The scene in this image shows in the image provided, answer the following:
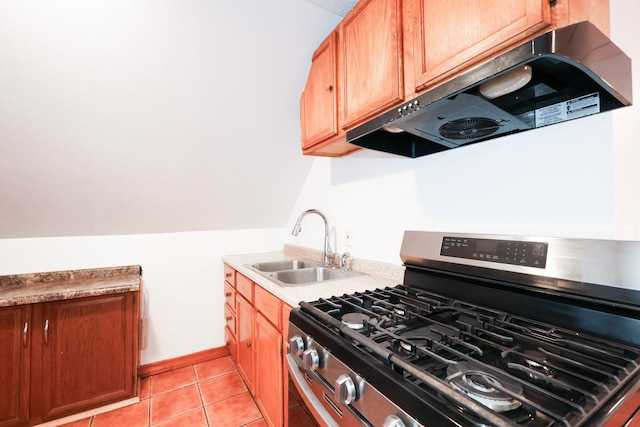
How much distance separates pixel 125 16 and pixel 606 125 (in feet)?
6.42

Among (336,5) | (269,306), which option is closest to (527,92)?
(336,5)

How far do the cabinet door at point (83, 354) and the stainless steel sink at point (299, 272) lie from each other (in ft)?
3.03

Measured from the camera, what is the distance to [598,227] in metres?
0.83

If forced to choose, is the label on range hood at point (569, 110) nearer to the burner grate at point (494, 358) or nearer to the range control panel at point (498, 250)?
the range control panel at point (498, 250)

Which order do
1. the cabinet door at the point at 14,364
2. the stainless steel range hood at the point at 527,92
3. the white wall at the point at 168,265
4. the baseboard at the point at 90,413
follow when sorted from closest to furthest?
the stainless steel range hood at the point at 527,92 < the cabinet door at the point at 14,364 < the baseboard at the point at 90,413 < the white wall at the point at 168,265

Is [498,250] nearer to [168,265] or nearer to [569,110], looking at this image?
[569,110]

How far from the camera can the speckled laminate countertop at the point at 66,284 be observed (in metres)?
1.69

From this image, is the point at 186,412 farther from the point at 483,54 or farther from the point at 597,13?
the point at 597,13

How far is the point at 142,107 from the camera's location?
1646 millimetres

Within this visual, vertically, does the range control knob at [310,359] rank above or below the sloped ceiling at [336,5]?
below

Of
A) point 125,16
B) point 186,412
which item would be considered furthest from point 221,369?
point 125,16

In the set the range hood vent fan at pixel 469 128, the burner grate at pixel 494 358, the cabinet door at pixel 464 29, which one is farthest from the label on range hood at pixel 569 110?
the burner grate at pixel 494 358

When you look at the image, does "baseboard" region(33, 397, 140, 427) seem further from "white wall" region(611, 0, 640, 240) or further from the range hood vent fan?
"white wall" region(611, 0, 640, 240)

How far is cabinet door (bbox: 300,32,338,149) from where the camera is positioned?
1.47 meters
